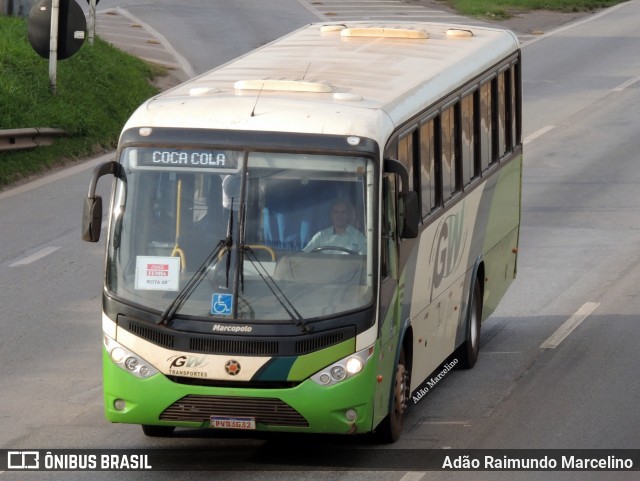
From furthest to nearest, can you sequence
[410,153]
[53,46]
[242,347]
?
[53,46], [410,153], [242,347]

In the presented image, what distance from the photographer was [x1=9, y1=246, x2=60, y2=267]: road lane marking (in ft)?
58.5

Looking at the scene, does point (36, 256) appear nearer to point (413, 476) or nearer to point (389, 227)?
point (389, 227)

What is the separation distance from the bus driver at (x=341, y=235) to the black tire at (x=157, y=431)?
1.94 meters

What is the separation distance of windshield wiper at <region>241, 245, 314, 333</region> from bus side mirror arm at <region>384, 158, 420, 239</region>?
1.00 meters

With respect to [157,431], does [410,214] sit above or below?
above

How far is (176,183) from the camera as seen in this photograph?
10.7m

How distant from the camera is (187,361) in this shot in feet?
34.1

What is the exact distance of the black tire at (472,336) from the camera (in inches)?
557

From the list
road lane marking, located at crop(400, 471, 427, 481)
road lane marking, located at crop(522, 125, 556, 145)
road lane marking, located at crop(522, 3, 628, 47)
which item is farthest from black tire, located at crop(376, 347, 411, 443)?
road lane marking, located at crop(522, 3, 628, 47)

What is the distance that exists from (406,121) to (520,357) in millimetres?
3796

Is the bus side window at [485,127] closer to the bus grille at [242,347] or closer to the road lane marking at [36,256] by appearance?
the bus grille at [242,347]

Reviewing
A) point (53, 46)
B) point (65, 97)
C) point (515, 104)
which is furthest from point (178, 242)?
point (65, 97)

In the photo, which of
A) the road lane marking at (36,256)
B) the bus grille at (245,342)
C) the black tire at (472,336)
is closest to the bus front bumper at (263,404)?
the bus grille at (245,342)

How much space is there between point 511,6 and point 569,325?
29129mm
